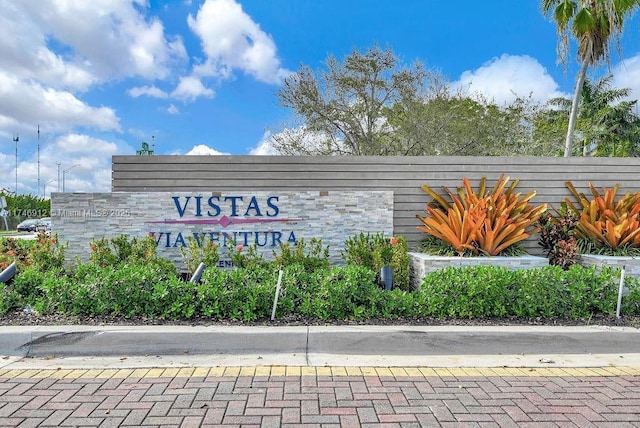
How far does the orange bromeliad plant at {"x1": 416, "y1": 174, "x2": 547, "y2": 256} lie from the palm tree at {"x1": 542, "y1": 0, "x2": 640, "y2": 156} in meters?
8.50

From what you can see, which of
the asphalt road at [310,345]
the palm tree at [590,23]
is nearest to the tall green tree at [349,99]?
the palm tree at [590,23]

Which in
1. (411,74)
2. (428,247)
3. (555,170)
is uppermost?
(411,74)

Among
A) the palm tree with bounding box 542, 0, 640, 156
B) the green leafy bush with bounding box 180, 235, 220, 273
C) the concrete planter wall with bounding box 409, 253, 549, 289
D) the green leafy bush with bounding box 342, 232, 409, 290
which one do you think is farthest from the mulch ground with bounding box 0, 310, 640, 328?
the palm tree with bounding box 542, 0, 640, 156

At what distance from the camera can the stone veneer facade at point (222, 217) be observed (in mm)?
7492

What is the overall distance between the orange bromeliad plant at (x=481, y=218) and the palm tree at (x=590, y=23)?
8504 millimetres

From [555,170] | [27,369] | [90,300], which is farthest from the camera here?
[555,170]

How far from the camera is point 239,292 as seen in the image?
5.09 metres

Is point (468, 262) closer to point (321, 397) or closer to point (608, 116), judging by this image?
point (321, 397)

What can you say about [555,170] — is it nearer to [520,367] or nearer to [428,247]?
[428,247]

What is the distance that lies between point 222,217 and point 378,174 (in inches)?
110

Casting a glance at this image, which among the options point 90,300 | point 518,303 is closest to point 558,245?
point 518,303

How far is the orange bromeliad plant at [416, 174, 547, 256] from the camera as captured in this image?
6.70 m

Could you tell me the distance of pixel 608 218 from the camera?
729cm

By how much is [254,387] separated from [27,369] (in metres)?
2.15
